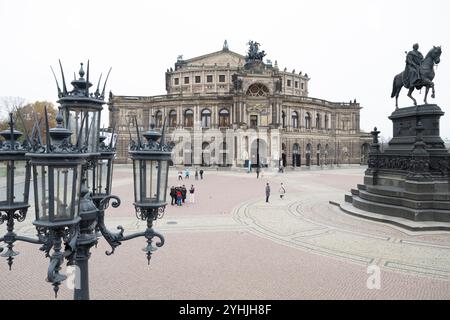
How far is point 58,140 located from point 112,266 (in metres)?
6.63

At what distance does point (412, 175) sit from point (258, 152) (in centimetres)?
3683

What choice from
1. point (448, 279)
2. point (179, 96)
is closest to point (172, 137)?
point (179, 96)

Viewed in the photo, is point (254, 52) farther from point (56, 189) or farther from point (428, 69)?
point (56, 189)

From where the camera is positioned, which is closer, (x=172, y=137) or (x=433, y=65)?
(x=433, y=65)

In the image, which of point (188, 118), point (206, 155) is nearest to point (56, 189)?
point (206, 155)

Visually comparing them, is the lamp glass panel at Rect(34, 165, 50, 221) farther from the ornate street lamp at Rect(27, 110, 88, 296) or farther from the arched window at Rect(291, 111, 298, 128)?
the arched window at Rect(291, 111, 298, 128)

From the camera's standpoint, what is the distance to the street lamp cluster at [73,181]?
3781mm

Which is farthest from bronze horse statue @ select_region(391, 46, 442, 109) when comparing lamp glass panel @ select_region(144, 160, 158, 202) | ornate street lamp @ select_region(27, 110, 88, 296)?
ornate street lamp @ select_region(27, 110, 88, 296)

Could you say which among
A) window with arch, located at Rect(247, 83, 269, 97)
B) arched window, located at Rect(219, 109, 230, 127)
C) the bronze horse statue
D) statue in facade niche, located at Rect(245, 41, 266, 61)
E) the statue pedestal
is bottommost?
the statue pedestal

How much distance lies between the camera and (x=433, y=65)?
17078 millimetres

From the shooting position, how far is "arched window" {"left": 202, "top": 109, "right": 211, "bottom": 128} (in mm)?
57281

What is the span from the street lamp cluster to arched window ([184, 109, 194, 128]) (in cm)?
5258

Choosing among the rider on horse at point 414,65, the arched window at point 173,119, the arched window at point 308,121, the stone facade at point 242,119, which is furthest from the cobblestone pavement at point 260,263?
the arched window at point 308,121
